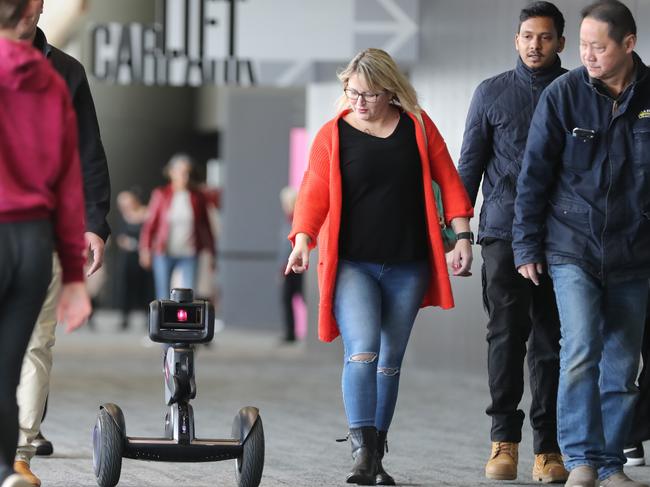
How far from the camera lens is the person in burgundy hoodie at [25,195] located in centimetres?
398

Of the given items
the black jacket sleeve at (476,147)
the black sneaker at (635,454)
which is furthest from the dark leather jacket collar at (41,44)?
the black sneaker at (635,454)

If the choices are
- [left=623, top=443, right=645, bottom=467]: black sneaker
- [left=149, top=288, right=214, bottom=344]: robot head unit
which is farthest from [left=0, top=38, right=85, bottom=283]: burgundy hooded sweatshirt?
[left=623, top=443, right=645, bottom=467]: black sneaker

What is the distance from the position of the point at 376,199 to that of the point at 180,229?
9.07 meters

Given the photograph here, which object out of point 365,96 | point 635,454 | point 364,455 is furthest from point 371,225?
point 635,454

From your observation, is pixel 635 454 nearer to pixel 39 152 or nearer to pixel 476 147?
pixel 476 147

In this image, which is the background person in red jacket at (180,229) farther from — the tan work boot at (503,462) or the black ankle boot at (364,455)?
the black ankle boot at (364,455)

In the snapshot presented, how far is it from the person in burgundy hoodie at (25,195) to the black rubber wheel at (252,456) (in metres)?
1.45

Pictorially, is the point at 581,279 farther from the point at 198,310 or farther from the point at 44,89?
the point at 44,89

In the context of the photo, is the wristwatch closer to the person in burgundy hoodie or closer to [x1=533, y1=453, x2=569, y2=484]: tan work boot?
[x1=533, y1=453, x2=569, y2=484]: tan work boot

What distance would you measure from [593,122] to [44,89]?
7.32 feet

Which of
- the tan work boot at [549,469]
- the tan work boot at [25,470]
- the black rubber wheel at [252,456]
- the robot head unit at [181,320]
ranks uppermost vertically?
the robot head unit at [181,320]

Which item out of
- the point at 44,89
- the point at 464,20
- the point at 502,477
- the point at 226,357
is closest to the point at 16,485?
the point at 44,89

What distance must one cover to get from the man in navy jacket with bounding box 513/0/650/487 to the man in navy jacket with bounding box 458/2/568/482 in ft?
2.01

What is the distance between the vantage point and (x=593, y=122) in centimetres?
549
